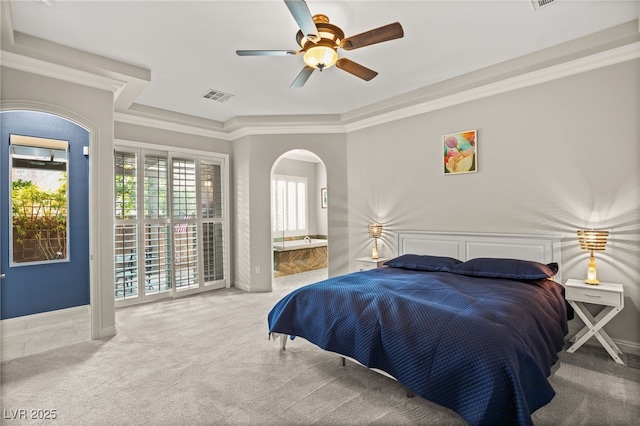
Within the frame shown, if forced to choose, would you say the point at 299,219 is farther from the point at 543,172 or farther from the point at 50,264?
the point at 543,172

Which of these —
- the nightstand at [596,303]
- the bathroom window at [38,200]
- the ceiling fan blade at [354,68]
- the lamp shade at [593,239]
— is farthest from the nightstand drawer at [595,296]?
the bathroom window at [38,200]

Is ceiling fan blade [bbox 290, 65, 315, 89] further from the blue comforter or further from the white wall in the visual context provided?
the white wall

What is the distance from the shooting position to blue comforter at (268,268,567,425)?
1728 millimetres

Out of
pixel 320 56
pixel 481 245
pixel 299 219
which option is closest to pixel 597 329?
pixel 481 245

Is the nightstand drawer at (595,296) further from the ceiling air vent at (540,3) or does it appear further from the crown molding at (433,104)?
the ceiling air vent at (540,3)

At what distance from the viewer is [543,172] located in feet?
11.2

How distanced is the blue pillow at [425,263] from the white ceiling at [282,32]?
80.7 inches

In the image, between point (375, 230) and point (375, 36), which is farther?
point (375, 230)

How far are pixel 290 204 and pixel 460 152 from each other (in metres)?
4.60

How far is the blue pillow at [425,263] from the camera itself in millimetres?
3604

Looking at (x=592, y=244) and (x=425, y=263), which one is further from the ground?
(x=592, y=244)

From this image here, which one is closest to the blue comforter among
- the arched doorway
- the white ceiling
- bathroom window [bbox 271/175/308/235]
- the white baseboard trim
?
the white ceiling

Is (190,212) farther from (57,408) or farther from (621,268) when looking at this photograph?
(621,268)

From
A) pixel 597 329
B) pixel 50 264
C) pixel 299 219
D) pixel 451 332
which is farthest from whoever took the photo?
pixel 299 219
